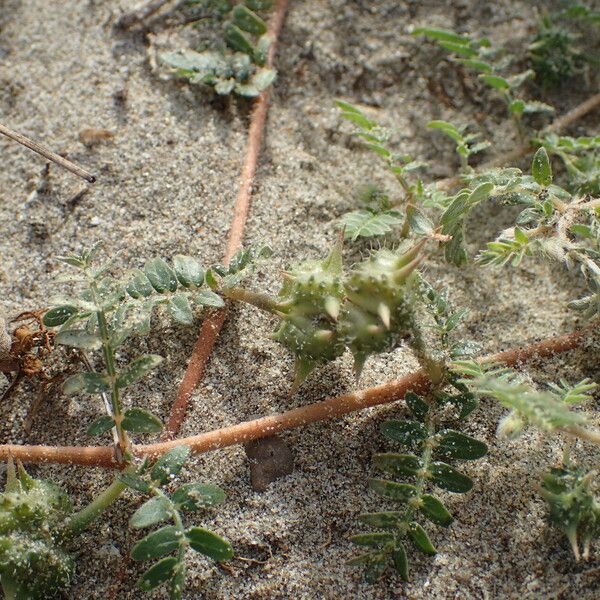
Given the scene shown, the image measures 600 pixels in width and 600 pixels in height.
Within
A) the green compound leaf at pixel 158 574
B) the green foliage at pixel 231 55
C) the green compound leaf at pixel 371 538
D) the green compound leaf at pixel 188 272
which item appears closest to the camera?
the green compound leaf at pixel 158 574

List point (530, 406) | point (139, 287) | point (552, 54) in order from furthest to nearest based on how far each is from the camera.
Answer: point (552, 54), point (139, 287), point (530, 406)

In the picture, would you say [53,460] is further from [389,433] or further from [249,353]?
[389,433]

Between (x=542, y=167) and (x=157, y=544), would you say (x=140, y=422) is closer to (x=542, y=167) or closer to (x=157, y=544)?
(x=157, y=544)

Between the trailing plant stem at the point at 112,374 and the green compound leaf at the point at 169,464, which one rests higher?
the trailing plant stem at the point at 112,374

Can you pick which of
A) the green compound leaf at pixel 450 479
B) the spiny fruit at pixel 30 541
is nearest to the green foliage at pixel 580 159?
the green compound leaf at pixel 450 479

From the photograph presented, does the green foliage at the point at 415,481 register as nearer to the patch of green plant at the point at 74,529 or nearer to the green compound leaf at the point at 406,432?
the green compound leaf at the point at 406,432

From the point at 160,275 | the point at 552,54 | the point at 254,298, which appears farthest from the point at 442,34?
the point at 160,275

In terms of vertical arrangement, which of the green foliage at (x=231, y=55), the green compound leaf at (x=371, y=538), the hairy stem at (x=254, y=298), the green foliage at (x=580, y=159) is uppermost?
the green foliage at (x=231, y=55)
